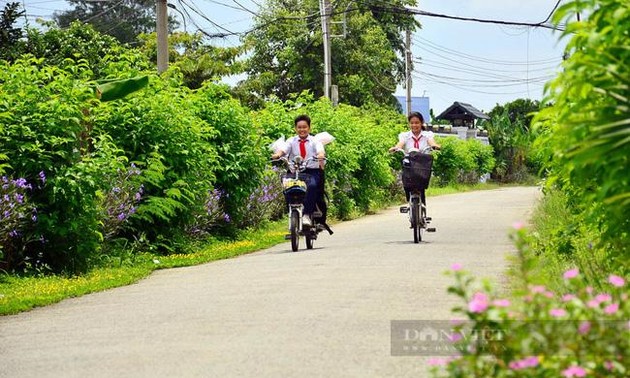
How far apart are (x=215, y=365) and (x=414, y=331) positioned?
6.25 ft

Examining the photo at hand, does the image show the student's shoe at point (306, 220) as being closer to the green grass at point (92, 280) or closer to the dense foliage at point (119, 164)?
the green grass at point (92, 280)

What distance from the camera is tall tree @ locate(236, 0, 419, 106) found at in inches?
2547

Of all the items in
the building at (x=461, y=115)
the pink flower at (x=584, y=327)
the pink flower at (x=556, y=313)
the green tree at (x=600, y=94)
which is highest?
the building at (x=461, y=115)

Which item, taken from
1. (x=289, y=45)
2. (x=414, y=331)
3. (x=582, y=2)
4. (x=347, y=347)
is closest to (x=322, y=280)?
(x=414, y=331)

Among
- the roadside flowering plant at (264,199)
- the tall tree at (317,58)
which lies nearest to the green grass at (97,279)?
the roadside flowering plant at (264,199)

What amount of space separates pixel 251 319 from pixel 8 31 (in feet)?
82.3

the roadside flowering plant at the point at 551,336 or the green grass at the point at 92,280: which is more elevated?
the roadside flowering plant at the point at 551,336

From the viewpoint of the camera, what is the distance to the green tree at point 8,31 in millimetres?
31297

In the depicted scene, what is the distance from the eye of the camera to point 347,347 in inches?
301

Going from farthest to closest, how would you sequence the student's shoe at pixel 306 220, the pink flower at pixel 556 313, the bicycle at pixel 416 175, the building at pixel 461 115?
the building at pixel 461 115 → the bicycle at pixel 416 175 → the student's shoe at pixel 306 220 → the pink flower at pixel 556 313

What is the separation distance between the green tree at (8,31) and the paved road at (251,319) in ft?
60.5

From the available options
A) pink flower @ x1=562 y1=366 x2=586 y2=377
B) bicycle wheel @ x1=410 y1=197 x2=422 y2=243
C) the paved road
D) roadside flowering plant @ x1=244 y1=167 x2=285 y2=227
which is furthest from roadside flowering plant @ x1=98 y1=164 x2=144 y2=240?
pink flower @ x1=562 y1=366 x2=586 y2=377

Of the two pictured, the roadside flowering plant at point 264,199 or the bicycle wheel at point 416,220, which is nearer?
the bicycle wheel at point 416,220

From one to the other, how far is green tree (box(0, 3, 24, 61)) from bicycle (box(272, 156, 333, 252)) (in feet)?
55.3
